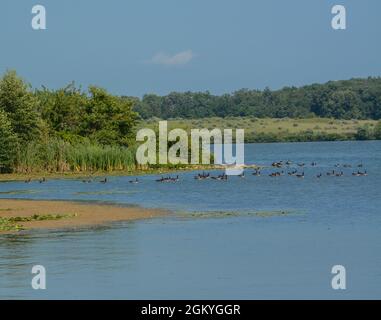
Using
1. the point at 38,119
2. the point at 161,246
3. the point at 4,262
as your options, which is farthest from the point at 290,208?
the point at 38,119

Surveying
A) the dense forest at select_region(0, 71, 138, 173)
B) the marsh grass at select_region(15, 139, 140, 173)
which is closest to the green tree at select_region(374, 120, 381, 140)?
the dense forest at select_region(0, 71, 138, 173)

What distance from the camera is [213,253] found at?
25.7m

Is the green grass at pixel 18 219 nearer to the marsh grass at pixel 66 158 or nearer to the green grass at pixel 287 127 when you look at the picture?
the marsh grass at pixel 66 158

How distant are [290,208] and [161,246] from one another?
1356cm

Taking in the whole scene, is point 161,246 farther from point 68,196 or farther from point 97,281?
point 68,196

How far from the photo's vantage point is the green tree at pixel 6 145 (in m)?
61.0

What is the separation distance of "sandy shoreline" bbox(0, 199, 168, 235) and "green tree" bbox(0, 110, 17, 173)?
62.2 ft

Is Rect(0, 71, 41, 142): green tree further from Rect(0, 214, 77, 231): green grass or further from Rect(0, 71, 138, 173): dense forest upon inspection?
Rect(0, 214, 77, 231): green grass

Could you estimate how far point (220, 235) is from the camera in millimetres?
29578

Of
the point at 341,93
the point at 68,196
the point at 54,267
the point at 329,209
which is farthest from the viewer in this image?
the point at 341,93

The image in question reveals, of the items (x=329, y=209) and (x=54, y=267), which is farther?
(x=329, y=209)

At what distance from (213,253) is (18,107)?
42106 millimetres

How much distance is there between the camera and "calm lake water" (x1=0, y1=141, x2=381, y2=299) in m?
20.6
